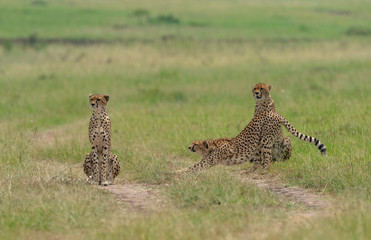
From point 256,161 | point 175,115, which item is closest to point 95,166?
point 256,161

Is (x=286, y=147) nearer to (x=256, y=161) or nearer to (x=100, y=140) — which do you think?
(x=256, y=161)

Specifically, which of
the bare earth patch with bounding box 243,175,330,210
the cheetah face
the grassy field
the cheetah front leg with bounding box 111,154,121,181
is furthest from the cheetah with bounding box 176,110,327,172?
the cheetah face

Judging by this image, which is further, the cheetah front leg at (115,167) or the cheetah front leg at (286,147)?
the cheetah front leg at (286,147)

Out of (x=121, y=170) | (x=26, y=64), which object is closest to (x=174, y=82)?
(x=26, y=64)

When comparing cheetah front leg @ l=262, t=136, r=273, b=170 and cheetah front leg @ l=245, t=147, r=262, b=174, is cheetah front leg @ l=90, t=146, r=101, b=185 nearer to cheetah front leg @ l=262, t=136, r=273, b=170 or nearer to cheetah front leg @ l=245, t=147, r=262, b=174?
cheetah front leg @ l=245, t=147, r=262, b=174

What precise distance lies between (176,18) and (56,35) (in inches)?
316

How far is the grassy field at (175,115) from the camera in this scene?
5.51m

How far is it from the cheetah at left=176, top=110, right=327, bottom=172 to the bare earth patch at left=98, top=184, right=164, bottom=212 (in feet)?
2.70

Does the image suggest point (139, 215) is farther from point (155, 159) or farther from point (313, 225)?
point (155, 159)

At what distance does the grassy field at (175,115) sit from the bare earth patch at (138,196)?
0.13m

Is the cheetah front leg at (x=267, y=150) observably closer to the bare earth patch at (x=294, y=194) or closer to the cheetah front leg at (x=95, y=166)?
the bare earth patch at (x=294, y=194)

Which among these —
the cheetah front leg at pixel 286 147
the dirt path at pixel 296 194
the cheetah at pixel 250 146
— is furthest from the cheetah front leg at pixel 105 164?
the cheetah front leg at pixel 286 147

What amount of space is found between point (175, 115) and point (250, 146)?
14.5 ft

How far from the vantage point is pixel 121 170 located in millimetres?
8406
